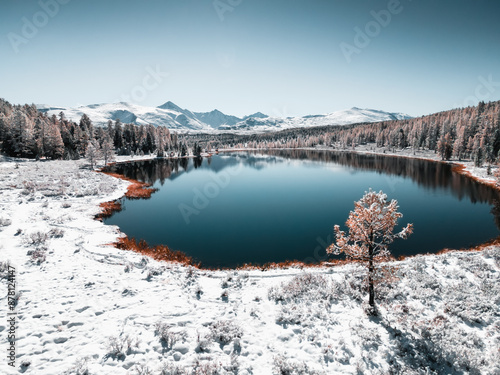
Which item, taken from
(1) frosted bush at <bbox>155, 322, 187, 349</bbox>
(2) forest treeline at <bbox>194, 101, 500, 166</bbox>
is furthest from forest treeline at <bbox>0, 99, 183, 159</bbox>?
(2) forest treeline at <bbox>194, 101, 500, 166</bbox>

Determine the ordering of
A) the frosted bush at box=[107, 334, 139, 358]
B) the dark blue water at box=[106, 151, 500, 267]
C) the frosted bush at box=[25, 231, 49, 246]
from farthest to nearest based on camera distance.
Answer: the dark blue water at box=[106, 151, 500, 267], the frosted bush at box=[25, 231, 49, 246], the frosted bush at box=[107, 334, 139, 358]

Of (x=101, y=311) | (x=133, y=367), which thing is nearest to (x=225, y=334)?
(x=133, y=367)

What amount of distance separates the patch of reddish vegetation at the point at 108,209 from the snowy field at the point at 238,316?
11771 millimetres

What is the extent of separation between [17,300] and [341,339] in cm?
1552

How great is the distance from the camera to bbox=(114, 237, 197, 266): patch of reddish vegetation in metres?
21.2

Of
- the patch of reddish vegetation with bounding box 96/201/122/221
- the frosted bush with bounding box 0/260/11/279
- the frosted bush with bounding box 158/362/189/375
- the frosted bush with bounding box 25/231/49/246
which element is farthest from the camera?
the patch of reddish vegetation with bounding box 96/201/122/221

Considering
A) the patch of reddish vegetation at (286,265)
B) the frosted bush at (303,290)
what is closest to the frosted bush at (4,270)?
the patch of reddish vegetation at (286,265)

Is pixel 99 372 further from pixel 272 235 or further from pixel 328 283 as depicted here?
pixel 272 235

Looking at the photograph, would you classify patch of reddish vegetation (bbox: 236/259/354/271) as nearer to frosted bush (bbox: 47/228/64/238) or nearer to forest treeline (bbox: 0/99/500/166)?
frosted bush (bbox: 47/228/64/238)

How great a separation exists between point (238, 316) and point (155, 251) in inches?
523

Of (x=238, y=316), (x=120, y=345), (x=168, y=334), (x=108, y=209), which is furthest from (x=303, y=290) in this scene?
(x=108, y=209)

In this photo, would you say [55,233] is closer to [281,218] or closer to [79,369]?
[79,369]

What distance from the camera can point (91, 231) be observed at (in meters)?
24.1

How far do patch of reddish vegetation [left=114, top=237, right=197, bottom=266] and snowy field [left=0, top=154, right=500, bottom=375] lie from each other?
232 centimetres
